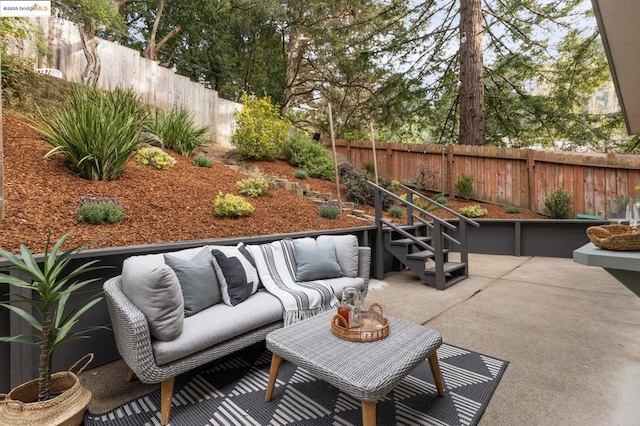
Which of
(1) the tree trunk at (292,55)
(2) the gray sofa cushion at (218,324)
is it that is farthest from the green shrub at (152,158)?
(1) the tree trunk at (292,55)

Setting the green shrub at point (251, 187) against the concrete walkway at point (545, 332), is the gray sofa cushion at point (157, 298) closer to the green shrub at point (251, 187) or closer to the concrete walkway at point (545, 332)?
the concrete walkway at point (545, 332)

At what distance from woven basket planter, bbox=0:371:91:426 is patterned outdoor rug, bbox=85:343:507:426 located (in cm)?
21

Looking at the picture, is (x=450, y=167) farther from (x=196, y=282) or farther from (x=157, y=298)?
(x=157, y=298)

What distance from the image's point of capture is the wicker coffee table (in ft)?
4.70

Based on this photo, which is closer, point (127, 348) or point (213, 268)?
point (127, 348)

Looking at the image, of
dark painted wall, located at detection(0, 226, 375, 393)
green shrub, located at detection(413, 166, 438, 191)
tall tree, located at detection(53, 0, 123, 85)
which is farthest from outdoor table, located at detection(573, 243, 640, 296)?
green shrub, located at detection(413, 166, 438, 191)

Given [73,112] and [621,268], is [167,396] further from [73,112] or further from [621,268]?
[73,112]

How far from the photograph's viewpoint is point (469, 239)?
20.9 feet

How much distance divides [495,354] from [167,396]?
2.27 m

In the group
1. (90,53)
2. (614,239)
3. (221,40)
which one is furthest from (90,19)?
(614,239)

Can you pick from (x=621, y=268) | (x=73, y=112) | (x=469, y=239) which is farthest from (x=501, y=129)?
(x=73, y=112)

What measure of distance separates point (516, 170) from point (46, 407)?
760cm

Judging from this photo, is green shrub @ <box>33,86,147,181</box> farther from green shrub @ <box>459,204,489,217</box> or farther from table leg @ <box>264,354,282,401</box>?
green shrub @ <box>459,204,489,217</box>

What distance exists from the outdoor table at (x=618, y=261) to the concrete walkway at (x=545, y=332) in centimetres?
80
